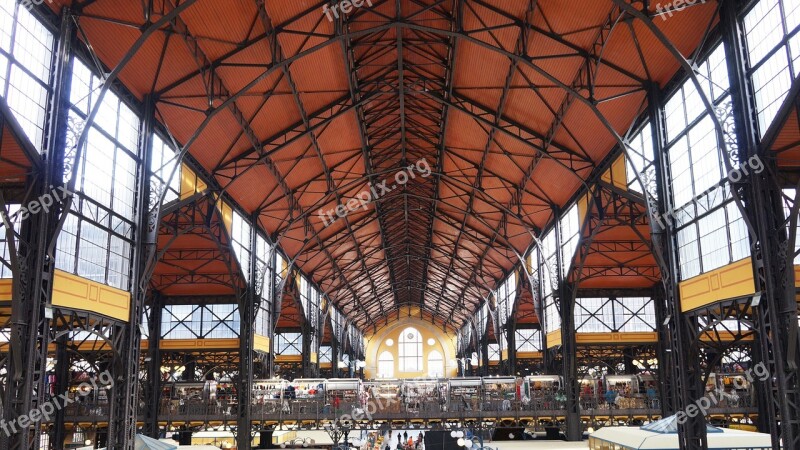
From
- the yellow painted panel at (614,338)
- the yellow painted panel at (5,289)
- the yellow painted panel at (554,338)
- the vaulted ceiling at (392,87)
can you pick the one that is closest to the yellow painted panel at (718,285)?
the vaulted ceiling at (392,87)

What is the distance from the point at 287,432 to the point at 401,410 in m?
9.55

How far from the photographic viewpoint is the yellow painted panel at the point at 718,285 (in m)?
20.8

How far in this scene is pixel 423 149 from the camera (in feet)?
140

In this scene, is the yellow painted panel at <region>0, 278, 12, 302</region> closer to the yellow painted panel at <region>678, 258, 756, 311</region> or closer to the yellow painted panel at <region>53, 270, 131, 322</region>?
the yellow painted panel at <region>53, 270, 131, 322</region>

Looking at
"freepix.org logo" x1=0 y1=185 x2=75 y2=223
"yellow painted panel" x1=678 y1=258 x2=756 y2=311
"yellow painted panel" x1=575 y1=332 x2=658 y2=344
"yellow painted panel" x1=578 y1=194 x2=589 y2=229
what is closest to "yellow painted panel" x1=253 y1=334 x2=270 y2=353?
"yellow painted panel" x1=575 y1=332 x2=658 y2=344

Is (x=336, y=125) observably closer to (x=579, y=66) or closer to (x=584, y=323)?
(x=579, y=66)

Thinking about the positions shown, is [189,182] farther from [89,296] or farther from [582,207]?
[582,207]

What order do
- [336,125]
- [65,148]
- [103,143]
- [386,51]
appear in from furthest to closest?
1. [336,125]
2. [386,51]
3. [103,143]
4. [65,148]

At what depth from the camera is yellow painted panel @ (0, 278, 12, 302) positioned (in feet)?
67.5

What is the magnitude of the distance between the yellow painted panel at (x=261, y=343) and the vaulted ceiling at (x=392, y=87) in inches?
277

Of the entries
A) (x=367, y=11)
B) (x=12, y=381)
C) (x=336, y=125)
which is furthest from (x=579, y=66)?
(x=12, y=381)

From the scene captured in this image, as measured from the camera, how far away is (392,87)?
34.2 meters

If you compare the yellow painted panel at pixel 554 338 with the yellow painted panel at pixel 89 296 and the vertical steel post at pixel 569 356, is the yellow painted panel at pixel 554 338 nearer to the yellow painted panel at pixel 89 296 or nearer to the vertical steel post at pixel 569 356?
the vertical steel post at pixel 569 356

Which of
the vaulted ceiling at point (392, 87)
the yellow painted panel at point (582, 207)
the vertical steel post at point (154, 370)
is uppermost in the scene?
the vaulted ceiling at point (392, 87)
